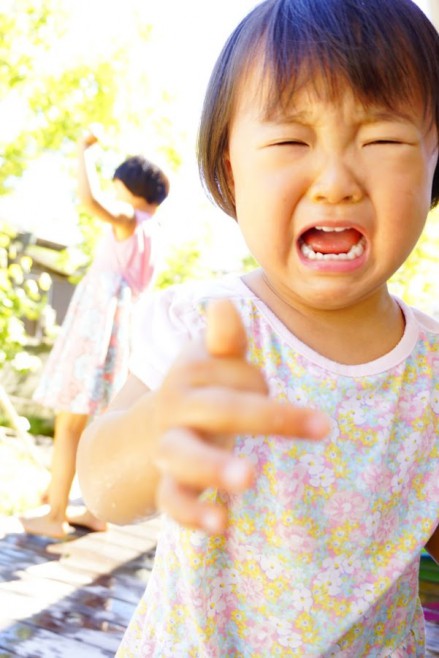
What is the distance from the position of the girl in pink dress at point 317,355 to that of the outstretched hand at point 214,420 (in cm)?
37

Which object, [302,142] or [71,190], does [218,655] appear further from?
[71,190]

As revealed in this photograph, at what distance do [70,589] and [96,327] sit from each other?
49.1 inches

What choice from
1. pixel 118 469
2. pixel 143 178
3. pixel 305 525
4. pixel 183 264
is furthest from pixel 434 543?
pixel 183 264

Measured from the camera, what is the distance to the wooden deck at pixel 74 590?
Result: 200cm

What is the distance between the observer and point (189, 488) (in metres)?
0.51

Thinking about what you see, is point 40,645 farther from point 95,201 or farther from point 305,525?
point 95,201

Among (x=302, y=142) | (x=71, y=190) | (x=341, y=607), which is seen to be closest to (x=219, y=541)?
(x=341, y=607)

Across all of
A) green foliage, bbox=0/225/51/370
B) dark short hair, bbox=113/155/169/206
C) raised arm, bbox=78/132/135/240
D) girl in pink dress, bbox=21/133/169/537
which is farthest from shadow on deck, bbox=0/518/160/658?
green foliage, bbox=0/225/51/370

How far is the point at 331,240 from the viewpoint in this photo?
104 cm

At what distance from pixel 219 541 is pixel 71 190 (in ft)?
17.7

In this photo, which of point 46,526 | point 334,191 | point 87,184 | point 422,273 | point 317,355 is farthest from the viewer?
point 422,273

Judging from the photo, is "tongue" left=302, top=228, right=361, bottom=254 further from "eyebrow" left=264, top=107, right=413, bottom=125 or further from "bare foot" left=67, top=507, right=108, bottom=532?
"bare foot" left=67, top=507, right=108, bottom=532

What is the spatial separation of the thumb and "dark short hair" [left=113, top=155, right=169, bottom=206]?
315 centimetres

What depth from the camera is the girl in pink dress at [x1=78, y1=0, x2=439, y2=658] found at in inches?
40.3
